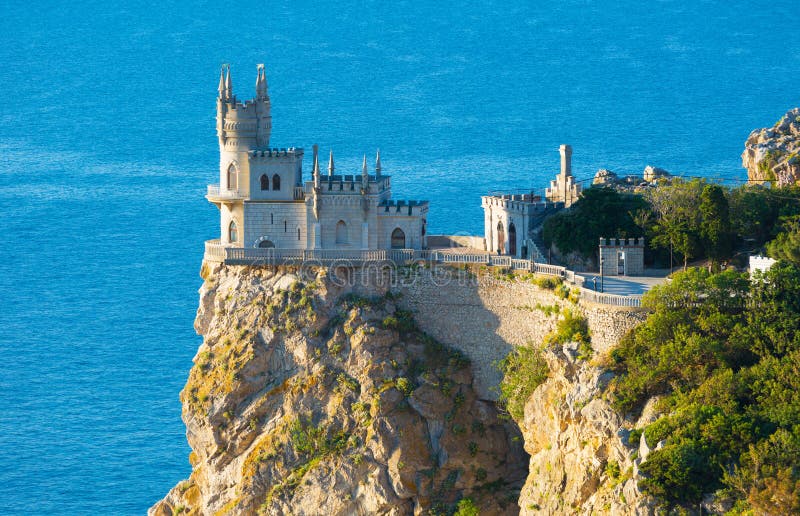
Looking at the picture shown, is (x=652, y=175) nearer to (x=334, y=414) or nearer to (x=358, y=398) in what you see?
(x=358, y=398)

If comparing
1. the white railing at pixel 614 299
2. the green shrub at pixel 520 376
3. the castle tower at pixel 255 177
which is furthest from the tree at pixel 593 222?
the castle tower at pixel 255 177

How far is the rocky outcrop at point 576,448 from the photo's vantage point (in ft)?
304

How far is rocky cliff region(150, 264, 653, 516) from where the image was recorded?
10575 cm

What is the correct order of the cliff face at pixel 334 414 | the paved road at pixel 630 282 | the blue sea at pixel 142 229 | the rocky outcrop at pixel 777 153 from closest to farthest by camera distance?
1. the paved road at pixel 630 282
2. the cliff face at pixel 334 414
3. the rocky outcrop at pixel 777 153
4. the blue sea at pixel 142 229

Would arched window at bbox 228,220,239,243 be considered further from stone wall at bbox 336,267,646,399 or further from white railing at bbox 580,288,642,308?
white railing at bbox 580,288,642,308

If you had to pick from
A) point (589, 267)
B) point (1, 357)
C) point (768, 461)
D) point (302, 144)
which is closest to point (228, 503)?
point (589, 267)

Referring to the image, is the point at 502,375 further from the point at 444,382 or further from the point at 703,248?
the point at 703,248

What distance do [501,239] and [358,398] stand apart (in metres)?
12.0

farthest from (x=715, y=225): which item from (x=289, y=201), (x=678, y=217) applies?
(x=289, y=201)

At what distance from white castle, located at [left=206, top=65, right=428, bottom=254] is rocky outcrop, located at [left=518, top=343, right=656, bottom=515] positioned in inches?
516

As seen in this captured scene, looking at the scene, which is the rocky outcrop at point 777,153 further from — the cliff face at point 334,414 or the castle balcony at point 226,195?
the castle balcony at point 226,195

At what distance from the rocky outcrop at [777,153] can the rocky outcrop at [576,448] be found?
70.0ft

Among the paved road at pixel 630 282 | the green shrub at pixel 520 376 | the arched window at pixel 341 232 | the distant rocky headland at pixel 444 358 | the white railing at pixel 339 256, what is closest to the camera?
the distant rocky headland at pixel 444 358

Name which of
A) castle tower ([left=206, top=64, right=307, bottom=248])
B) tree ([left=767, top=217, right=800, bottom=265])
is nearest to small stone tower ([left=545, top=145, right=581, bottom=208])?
castle tower ([left=206, top=64, right=307, bottom=248])
